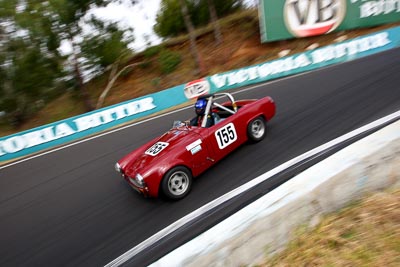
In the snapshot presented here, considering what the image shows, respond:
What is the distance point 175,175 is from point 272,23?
17.9 meters

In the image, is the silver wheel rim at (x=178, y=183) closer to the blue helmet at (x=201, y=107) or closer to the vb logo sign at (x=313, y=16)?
the blue helmet at (x=201, y=107)

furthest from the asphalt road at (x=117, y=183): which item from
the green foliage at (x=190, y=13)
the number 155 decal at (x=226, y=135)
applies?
the green foliage at (x=190, y=13)

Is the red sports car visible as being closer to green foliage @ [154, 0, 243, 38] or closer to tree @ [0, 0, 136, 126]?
tree @ [0, 0, 136, 126]

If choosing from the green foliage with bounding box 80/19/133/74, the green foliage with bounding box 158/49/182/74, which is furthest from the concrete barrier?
the green foliage with bounding box 158/49/182/74

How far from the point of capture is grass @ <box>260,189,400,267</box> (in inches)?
94.5

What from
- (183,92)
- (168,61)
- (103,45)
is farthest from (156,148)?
(168,61)

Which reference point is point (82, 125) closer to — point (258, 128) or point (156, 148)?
point (156, 148)

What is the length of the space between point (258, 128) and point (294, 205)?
331 centimetres

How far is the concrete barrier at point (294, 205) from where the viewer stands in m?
2.49

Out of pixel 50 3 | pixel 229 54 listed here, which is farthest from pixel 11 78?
pixel 229 54

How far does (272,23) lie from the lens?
19.7 meters

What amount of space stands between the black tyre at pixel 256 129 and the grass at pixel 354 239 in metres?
2.84

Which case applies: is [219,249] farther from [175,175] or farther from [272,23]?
[272,23]

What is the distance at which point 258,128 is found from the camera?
5.94 metres
